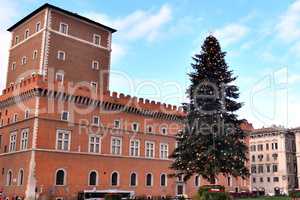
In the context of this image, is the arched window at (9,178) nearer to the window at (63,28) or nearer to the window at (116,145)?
the window at (116,145)

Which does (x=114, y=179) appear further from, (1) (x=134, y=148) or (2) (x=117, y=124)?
(2) (x=117, y=124)

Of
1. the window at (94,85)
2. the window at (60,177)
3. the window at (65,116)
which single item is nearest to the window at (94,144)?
the window at (65,116)

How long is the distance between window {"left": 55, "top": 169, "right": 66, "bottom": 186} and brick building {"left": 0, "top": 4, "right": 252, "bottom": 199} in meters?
0.10

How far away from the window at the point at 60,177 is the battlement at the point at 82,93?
8.24 metres

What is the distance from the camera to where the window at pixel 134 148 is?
1908 inches

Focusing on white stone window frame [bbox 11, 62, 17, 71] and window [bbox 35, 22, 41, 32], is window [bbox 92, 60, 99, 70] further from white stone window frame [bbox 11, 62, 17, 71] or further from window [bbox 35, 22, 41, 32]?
white stone window frame [bbox 11, 62, 17, 71]

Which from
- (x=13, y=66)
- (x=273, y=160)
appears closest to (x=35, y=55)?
(x=13, y=66)

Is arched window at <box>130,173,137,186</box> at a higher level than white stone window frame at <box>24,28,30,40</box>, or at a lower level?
lower

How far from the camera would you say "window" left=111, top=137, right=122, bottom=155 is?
152 ft

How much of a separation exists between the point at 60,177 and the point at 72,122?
589 cm

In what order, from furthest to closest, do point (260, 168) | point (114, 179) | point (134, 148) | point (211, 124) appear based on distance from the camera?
point (260, 168) < point (134, 148) < point (114, 179) < point (211, 124)

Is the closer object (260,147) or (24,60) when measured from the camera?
(24,60)

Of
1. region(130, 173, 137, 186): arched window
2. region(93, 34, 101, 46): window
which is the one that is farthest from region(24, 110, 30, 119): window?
region(130, 173, 137, 186): arched window

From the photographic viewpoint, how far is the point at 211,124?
35.1 m
